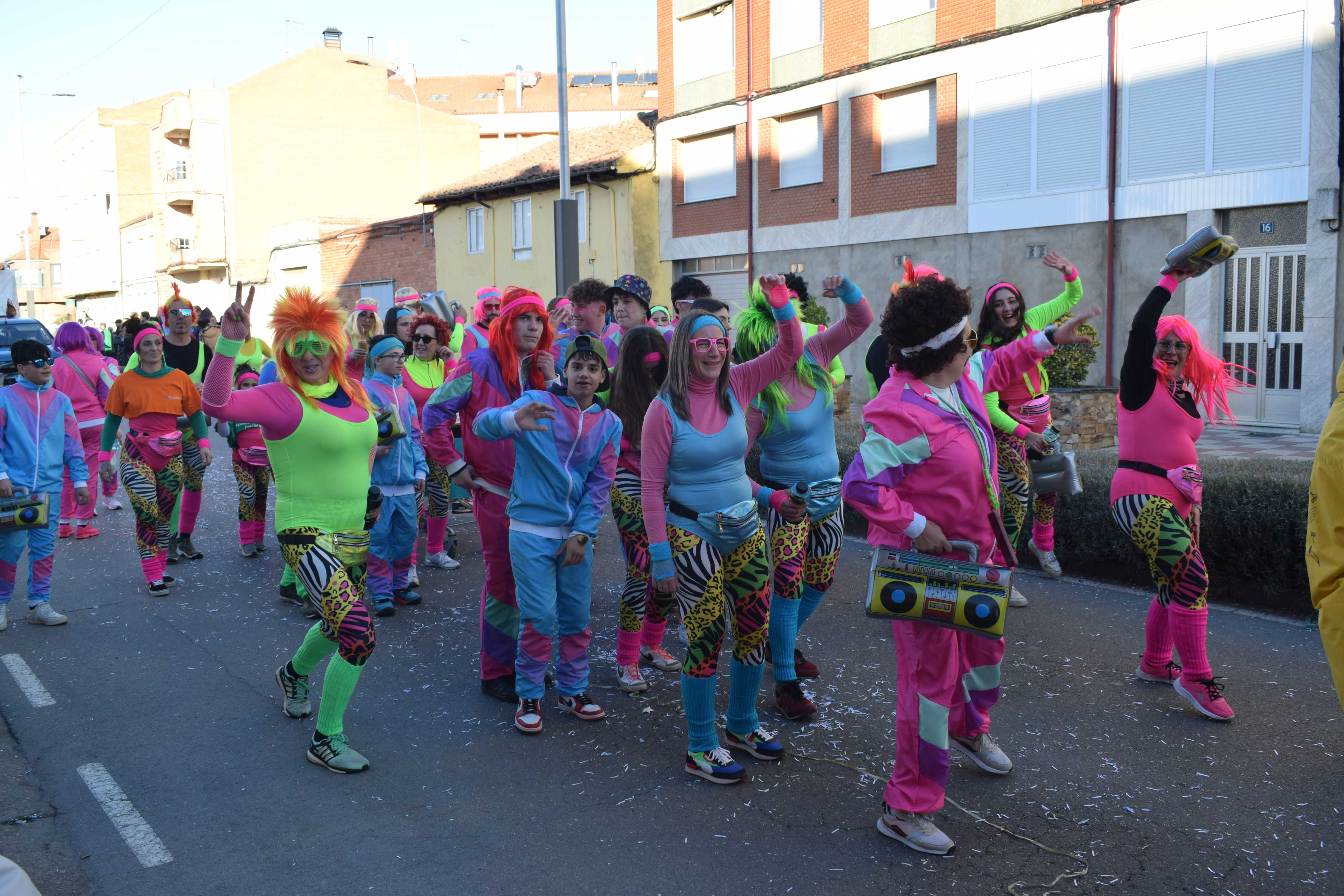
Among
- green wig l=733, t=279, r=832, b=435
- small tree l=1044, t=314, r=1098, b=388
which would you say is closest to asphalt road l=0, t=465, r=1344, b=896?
green wig l=733, t=279, r=832, b=435

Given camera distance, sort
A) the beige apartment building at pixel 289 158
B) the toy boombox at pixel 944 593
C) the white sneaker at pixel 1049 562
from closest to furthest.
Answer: the toy boombox at pixel 944 593 < the white sneaker at pixel 1049 562 < the beige apartment building at pixel 289 158

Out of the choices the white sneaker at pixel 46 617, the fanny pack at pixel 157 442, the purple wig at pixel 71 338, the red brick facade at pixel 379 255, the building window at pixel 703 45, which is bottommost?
the white sneaker at pixel 46 617

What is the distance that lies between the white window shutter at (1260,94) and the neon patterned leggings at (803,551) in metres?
13.4

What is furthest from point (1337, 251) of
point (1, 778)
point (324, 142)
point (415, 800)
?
point (324, 142)

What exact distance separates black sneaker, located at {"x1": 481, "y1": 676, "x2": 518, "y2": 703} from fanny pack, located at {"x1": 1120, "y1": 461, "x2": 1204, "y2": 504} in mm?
3277

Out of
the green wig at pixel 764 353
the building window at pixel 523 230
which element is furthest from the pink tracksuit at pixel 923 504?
the building window at pixel 523 230

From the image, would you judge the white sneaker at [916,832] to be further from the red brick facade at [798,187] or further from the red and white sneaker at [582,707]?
the red brick facade at [798,187]

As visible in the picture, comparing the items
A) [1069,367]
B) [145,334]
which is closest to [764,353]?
[145,334]

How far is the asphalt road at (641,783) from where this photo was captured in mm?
3688

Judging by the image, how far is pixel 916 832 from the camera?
3773mm

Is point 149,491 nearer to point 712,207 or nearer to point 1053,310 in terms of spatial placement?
point 1053,310

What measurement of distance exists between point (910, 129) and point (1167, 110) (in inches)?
221

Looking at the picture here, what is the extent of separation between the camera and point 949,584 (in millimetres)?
3646

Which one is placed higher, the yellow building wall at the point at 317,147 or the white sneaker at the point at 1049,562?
the yellow building wall at the point at 317,147
